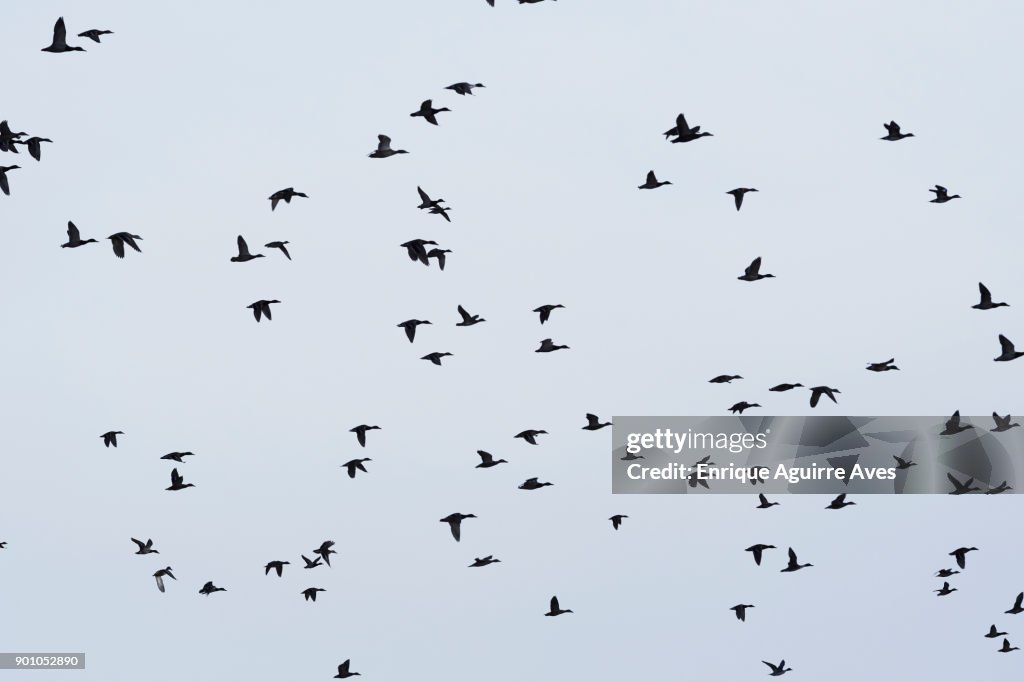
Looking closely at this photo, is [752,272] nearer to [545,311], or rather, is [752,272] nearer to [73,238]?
[545,311]

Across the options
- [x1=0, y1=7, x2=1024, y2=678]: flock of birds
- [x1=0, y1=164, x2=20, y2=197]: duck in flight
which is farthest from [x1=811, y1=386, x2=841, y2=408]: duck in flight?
[x1=0, y1=164, x2=20, y2=197]: duck in flight

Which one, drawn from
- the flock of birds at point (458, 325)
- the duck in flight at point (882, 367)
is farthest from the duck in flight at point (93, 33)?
the duck in flight at point (882, 367)

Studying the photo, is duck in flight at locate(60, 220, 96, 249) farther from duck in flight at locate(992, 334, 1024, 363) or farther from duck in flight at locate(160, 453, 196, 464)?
duck in flight at locate(992, 334, 1024, 363)

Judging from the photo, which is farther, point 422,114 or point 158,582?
point 158,582

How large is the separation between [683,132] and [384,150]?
11.0 m

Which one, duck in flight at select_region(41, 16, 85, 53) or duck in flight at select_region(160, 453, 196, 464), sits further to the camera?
duck in flight at select_region(160, 453, 196, 464)

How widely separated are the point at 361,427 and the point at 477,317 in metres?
6.86

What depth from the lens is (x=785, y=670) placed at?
89688mm

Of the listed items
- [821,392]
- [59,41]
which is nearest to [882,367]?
[821,392]

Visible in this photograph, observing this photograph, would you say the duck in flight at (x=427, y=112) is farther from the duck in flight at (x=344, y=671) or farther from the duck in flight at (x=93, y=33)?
the duck in flight at (x=344, y=671)

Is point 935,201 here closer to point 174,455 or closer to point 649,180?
point 649,180

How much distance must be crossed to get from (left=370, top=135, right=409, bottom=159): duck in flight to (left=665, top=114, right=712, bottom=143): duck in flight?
10016 mm

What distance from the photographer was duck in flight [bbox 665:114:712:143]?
237 ft

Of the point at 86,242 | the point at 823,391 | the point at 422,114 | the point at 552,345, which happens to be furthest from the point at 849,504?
the point at 86,242
